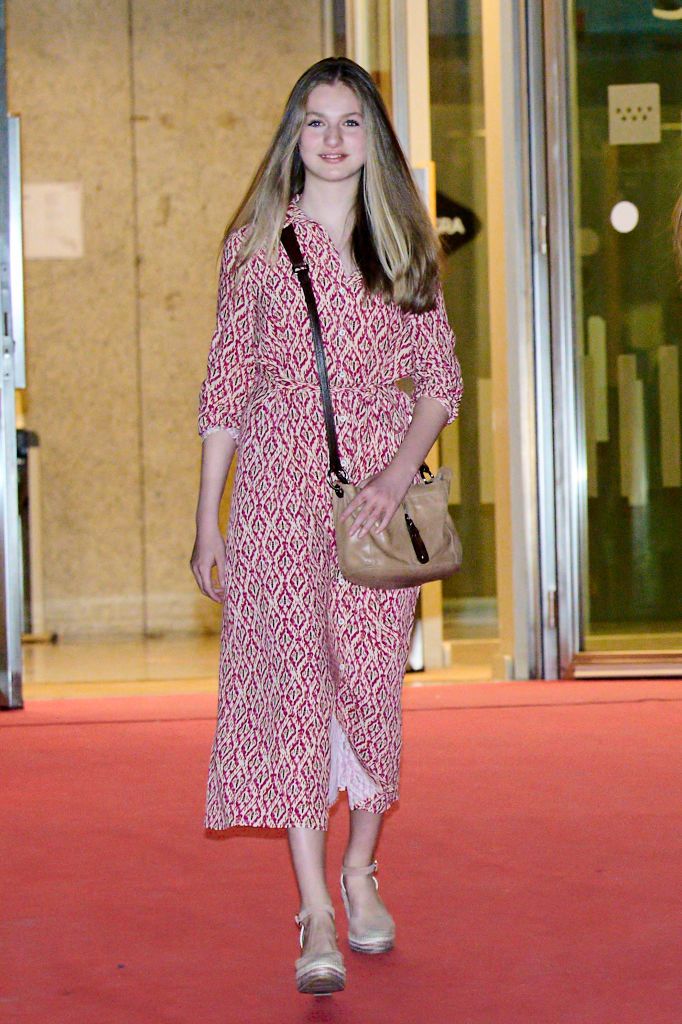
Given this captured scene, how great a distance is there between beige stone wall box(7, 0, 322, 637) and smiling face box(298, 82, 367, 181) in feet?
A: 16.2

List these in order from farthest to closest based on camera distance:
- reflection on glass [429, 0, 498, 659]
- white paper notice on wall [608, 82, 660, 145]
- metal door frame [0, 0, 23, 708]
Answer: reflection on glass [429, 0, 498, 659], white paper notice on wall [608, 82, 660, 145], metal door frame [0, 0, 23, 708]

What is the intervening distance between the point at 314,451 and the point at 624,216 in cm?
325

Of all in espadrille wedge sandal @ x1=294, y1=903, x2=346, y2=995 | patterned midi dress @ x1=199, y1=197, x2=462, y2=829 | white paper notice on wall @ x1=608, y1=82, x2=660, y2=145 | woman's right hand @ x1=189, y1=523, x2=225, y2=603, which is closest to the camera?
espadrille wedge sandal @ x1=294, y1=903, x2=346, y2=995

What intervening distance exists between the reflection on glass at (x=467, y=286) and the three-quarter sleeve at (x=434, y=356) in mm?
3207

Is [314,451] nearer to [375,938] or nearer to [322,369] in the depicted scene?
[322,369]

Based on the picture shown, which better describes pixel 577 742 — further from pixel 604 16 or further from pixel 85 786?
pixel 604 16

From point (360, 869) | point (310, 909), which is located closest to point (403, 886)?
point (360, 869)

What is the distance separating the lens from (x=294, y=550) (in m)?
2.12

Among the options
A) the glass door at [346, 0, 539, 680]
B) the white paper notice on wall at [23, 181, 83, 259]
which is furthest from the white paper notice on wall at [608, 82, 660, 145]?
the white paper notice on wall at [23, 181, 83, 259]

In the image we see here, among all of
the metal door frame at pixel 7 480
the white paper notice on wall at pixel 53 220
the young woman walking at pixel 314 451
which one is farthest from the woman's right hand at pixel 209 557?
the white paper notice on wall at pixel 53 220

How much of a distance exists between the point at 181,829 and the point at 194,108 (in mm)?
4601

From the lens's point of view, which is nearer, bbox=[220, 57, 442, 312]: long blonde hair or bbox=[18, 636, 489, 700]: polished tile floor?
bbox=[220, 57, 442, 312]: long blonde hair

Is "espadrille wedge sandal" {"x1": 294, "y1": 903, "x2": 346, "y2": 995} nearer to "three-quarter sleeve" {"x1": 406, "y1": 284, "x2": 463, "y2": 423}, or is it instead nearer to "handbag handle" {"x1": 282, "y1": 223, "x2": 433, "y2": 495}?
"handbag handle" {"x1": 282, "y1": 223, "x2": 433, "y2": 495}

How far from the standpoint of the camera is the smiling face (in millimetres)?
2189
